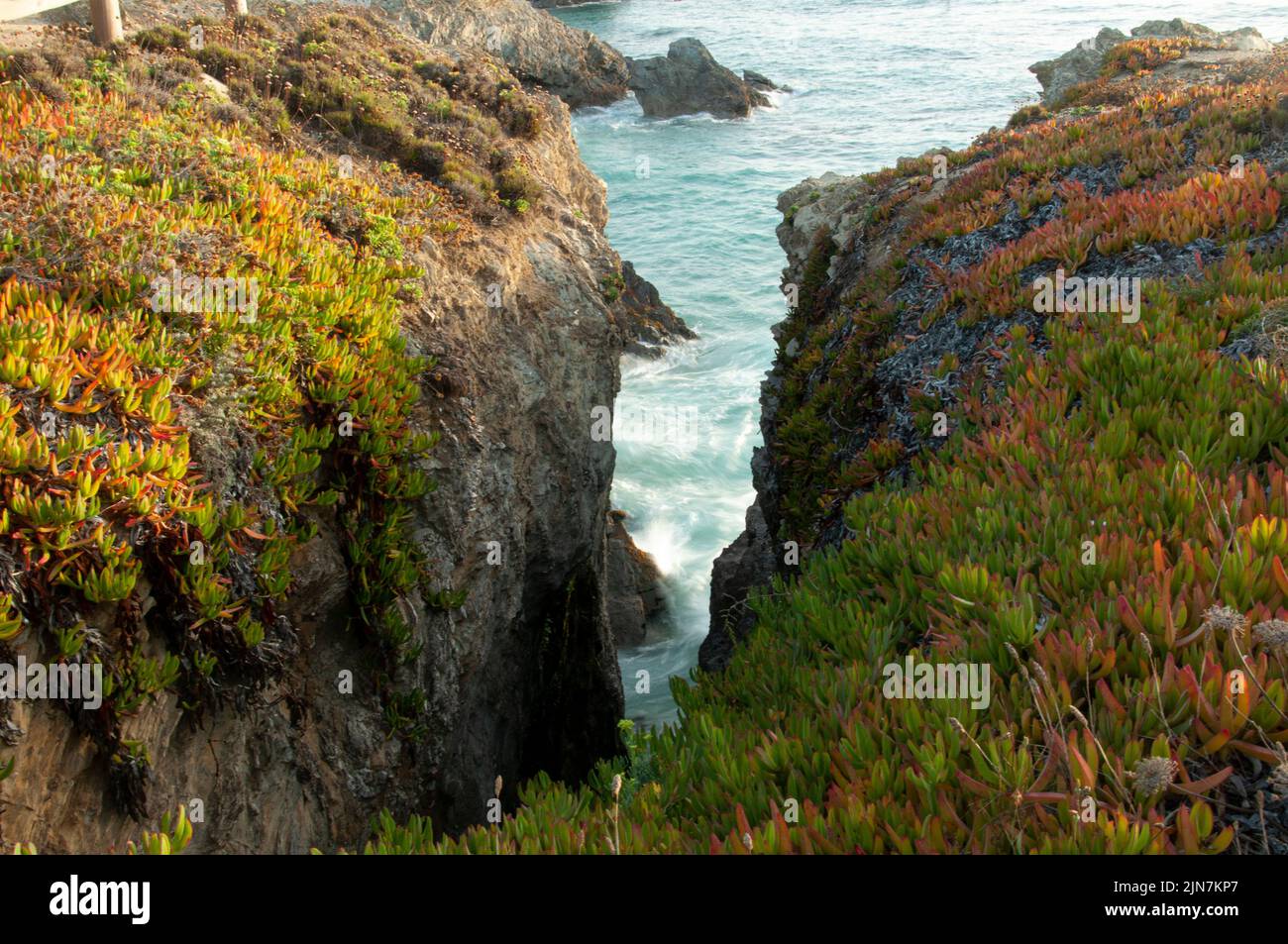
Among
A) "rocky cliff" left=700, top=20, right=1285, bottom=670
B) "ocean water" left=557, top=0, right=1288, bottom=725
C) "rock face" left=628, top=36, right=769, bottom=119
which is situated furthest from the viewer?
"rock face" left=628, top=36, right=769, bottom=119

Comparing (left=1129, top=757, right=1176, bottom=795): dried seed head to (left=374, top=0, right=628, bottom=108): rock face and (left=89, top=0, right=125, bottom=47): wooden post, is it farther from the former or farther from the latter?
(left=374, top=0, right=628, bottom=108): rock face

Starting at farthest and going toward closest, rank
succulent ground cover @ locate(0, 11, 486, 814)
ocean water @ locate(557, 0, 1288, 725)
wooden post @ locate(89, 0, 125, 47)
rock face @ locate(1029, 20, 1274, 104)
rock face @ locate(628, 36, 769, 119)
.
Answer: rock face @ locate(628, 36, 769, 119) → ocean water @ locate(557, 0, 1288, 725) → rock face @ locate(1029, 20, 1274, 104) → wooden post @ locate(89, 0, 125, 47) → succulent ground cover @ locate(0, 11, 486, 814)

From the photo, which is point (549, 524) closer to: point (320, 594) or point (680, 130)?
point (320, 594)

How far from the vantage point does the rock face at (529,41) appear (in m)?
51.0

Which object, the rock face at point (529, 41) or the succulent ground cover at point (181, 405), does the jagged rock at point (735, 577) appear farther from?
the rock face at point (529, 41)

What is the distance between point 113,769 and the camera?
544 cm

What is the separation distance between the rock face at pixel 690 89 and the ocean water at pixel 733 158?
1.39 m

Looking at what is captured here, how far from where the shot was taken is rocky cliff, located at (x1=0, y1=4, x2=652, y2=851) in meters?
5.61

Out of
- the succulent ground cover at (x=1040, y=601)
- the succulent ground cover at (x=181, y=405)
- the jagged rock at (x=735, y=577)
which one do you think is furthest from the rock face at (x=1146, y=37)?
the succulent ground cover at (x=181, y=405)

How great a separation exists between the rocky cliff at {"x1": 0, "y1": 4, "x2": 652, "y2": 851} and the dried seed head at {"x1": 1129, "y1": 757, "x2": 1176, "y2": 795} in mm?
5755

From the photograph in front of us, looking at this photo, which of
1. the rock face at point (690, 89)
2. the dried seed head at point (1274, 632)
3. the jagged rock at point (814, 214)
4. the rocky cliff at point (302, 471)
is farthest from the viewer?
the rock face at point (690, 89)

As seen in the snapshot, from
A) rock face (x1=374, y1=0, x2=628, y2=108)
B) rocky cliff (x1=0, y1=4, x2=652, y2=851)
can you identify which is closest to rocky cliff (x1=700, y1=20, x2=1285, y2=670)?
rocky cliff (x1=0, y1=4, x2=652, y2=851)

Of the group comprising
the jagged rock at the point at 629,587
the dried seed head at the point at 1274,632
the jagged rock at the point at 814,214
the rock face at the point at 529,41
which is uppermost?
the rock face at the point at 529,41
